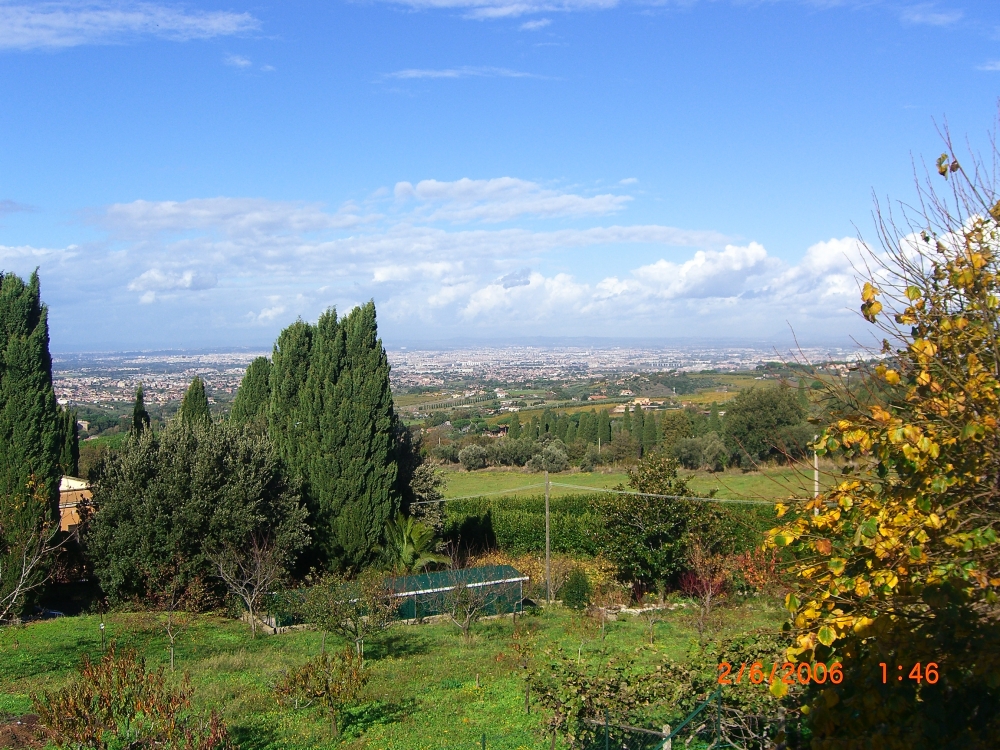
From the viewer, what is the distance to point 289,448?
22234 millimetres

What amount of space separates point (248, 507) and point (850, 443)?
16.2 meters

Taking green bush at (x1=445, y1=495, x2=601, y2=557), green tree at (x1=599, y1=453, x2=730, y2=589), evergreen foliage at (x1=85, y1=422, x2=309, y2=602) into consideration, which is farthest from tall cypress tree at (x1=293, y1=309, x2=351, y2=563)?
green tree at (x1=599, y1=453, x2=730, y2=589)

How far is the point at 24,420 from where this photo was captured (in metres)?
16.5

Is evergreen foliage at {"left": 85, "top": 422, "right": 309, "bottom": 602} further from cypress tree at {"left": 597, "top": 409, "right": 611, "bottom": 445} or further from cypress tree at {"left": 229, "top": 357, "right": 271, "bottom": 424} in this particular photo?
cypress tree at {"left": 597, "top": 409, "right": 611, "bottom": 445}

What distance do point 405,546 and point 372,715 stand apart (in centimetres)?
1151

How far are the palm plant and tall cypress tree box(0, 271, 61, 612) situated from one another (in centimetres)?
851

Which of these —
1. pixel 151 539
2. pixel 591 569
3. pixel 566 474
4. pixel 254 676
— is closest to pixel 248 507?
pixel 151 539

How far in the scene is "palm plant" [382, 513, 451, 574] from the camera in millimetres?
21578

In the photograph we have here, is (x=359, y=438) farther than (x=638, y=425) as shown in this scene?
No

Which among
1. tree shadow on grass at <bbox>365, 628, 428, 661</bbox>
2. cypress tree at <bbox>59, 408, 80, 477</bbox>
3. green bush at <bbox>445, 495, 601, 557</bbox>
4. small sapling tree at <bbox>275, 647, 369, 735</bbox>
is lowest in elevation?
green bush at <bbox>445, 495, 601, 557</bbox>

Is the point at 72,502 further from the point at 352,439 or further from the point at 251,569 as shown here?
the point at 251,569

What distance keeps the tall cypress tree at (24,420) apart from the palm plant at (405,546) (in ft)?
27.9

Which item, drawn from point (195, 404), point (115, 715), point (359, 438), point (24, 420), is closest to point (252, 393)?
point (195, 404)

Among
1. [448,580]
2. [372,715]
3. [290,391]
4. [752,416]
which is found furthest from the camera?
[752,416]
